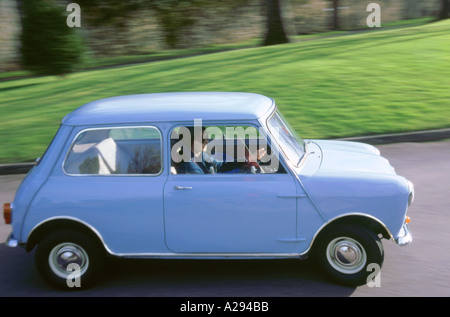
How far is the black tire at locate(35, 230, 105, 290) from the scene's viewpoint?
5512 millimetres

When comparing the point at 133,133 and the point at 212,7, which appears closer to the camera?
the point at 133,133

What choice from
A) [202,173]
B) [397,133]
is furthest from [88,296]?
[397,133]

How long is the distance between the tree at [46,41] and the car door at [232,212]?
12.7 meters

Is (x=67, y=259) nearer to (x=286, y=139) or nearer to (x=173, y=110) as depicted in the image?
(x=173, y=110)

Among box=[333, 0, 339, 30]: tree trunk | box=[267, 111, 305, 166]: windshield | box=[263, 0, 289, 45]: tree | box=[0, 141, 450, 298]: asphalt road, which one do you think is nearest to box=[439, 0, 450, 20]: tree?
box=[333, 0, 339, 30]: tree trunk

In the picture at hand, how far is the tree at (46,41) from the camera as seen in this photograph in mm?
17031

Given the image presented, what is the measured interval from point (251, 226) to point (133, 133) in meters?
1.33

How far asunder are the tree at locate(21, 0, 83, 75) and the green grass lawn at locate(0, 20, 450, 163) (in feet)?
1.45

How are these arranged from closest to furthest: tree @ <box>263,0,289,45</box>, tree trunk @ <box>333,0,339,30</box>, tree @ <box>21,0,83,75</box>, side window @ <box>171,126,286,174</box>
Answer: side window @ <box>171,126,286,174</box> → tree @ <box>21,0,83,75</box> → tree @ <box>263,0,289,45</box> → tree trunk @ <box>333,0,339,30</box>

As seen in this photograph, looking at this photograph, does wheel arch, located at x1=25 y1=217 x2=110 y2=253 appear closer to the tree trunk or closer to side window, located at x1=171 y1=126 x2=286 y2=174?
side window, located at x1=171 y1=126 x2=286 y2=174

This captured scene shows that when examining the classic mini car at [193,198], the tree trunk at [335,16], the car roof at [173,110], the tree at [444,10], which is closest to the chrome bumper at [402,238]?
the classic mini car at [193,198]

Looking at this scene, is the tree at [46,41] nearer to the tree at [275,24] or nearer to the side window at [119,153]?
the tree at [275,24]

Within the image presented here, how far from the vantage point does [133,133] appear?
18.3 feet

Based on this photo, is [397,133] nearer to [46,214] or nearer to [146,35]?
[46,214]
